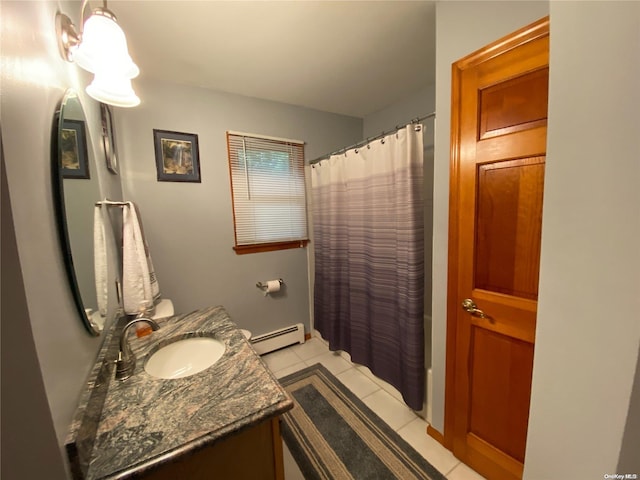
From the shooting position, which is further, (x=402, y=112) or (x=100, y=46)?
(x=402, y=112)

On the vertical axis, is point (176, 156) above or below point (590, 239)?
above

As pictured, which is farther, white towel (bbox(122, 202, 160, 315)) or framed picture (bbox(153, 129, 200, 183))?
framed picture (bbox(153, 129, 200, 183))

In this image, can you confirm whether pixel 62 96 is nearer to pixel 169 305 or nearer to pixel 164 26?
pixel 164 26

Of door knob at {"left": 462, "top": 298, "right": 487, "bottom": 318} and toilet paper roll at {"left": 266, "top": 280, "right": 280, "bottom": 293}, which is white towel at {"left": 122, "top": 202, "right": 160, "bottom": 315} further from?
door knob at {"left": 462, "top": 298, "right": 487, "bottom": 318}

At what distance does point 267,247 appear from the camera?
2336 mm

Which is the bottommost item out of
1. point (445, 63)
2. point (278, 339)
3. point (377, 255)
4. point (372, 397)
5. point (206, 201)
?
point (372, 397)

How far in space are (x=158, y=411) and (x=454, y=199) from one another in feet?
4.86

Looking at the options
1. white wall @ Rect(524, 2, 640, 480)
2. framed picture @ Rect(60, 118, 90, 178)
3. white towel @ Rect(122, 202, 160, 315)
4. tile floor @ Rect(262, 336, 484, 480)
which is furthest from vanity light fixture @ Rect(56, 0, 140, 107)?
tile floor @ Rect(262, 336, 484, 480)

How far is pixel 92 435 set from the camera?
63 centimetres

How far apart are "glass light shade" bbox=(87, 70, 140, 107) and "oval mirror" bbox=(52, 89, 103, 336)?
0.22 ft

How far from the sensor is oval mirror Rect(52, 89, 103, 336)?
1.99ft

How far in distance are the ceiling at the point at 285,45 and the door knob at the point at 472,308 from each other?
5.06 ft

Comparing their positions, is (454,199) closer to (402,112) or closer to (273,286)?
(402,112)

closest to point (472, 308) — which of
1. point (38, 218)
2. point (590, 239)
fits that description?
point (590, 239)
